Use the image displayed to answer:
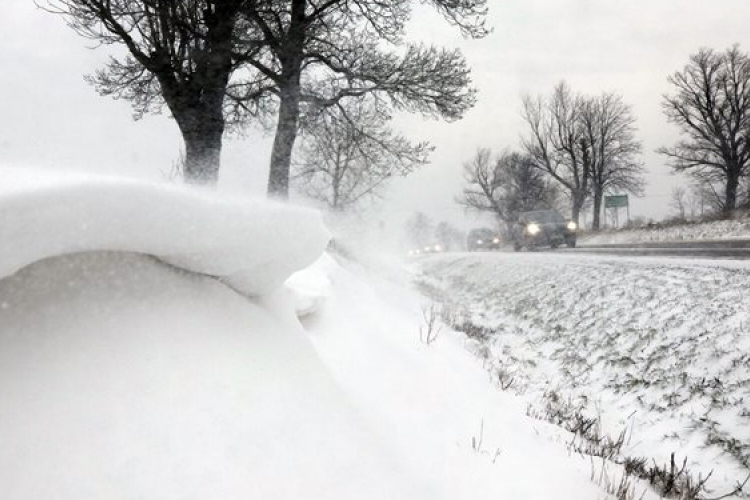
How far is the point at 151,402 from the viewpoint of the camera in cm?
124

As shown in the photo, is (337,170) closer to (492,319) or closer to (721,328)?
(492,319)

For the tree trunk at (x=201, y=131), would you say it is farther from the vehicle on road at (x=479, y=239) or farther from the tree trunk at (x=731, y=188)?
the vehicle on road at (x=479, y=239)

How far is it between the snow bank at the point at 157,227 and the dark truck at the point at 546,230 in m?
18.2

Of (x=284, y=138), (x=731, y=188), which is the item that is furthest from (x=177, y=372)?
(x=731, y=188)

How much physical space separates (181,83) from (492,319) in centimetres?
722

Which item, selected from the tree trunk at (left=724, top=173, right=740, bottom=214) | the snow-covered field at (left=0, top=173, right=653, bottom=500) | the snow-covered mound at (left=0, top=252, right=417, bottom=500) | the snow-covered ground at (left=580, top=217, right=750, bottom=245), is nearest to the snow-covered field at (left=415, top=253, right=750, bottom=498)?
the snow-covered field at (left=0, top=173, right=653, bottom=500)

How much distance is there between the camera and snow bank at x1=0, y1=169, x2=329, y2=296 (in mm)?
1088

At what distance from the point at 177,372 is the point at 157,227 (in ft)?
1.43

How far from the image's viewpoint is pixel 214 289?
173cm

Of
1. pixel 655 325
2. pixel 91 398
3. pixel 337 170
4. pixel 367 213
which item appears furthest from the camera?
pixel 367 213

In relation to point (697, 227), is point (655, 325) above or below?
below

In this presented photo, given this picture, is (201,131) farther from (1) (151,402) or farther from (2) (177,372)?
(1) (151,402)

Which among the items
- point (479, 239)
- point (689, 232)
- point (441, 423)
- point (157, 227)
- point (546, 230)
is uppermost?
point (689, 232)

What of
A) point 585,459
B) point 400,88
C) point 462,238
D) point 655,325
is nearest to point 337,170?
point 400,88
